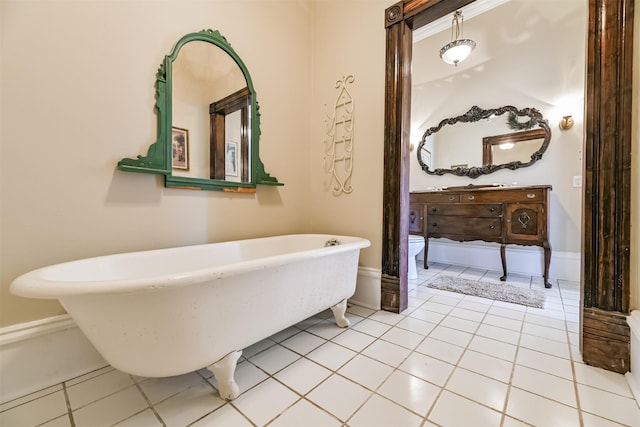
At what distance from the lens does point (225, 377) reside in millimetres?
922

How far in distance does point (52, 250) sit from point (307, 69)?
207 cm

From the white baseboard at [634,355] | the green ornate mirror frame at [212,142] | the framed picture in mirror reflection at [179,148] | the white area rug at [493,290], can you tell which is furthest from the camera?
the white area rug at [493,290]

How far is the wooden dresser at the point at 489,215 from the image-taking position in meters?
2.16

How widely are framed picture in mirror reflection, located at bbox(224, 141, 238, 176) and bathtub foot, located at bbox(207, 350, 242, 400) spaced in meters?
1.16

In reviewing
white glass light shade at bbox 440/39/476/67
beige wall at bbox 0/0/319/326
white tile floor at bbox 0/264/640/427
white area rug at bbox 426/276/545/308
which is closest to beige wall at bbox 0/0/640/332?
beige wall at bbox 0/0/319/326

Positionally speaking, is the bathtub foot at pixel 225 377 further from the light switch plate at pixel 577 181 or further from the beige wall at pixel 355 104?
the light switch plate at pixel 577 181

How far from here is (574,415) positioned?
2.73 feet

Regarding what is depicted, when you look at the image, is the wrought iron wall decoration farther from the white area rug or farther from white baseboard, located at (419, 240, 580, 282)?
white baseboard, located at (419, 240, 580, 282)

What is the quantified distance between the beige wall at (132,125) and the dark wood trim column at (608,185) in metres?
0.05

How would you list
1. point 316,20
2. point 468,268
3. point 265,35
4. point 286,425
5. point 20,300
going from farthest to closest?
point 468,268 → point 316,20 → point 265,35 → point 20,300 → point 286,425

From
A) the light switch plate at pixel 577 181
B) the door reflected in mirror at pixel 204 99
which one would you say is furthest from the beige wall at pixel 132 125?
the light switch plate at pixel 577 181

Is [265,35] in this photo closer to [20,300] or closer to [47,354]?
[20,300]

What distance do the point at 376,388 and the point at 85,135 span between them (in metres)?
1.63

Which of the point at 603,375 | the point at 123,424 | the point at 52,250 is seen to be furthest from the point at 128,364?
the point at 603,375
